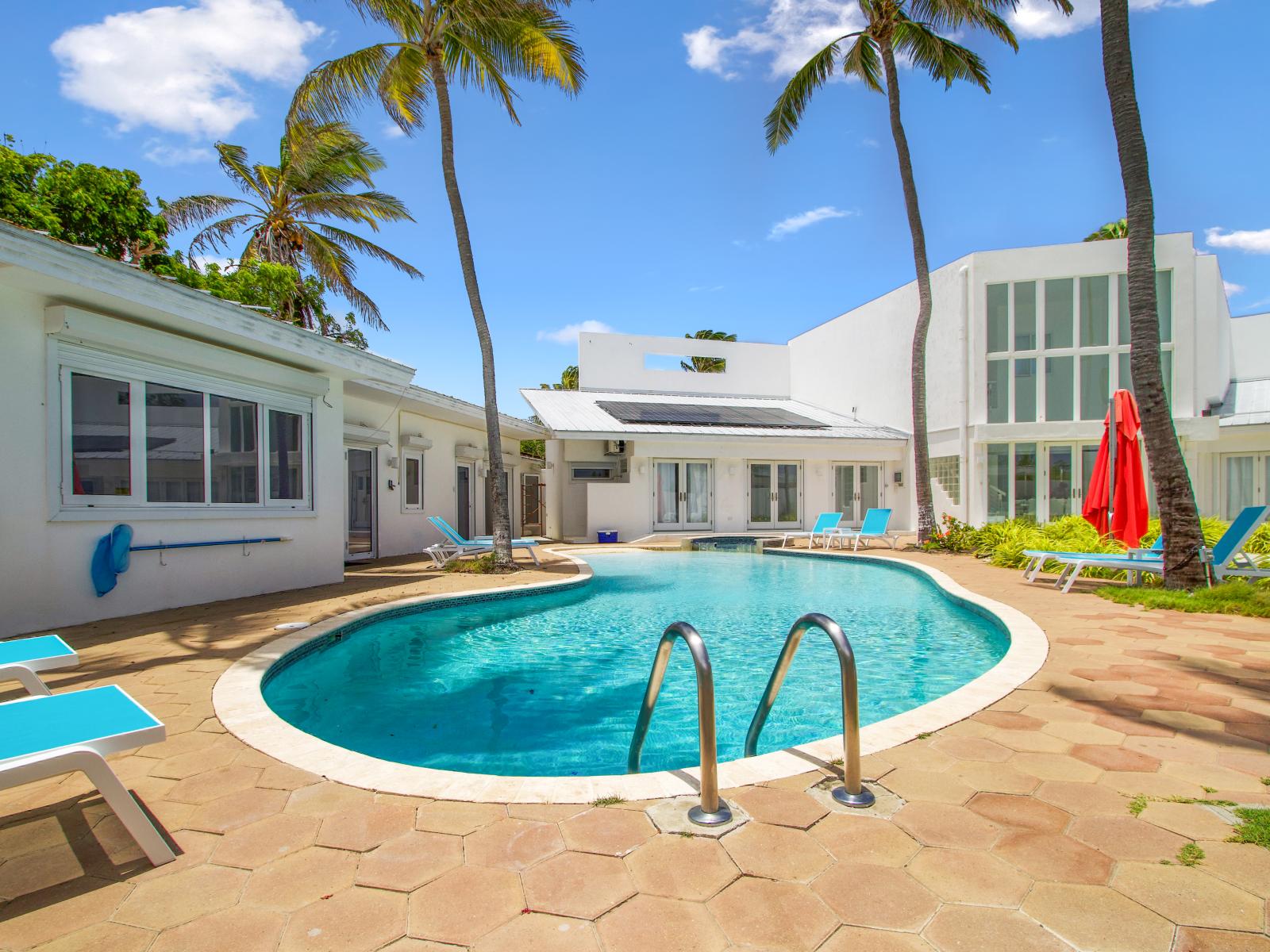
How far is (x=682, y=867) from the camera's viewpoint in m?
2.34

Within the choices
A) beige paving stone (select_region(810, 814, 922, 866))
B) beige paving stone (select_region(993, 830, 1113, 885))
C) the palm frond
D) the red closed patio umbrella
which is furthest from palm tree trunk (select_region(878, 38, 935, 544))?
beige paving stone (select_region(810, 814, 922, 866))

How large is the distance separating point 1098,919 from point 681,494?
17579 millimetres

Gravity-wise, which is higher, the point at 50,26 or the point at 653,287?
the point at 50,26

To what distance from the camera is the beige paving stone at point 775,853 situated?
2.31 metres

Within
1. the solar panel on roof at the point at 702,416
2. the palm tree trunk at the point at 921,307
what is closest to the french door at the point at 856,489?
the solar panel on roof at the point at 702,416

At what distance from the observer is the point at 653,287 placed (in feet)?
87.7

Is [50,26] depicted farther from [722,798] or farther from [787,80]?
[722,798]

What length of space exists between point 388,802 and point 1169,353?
72.6ft

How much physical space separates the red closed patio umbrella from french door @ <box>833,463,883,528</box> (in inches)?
439

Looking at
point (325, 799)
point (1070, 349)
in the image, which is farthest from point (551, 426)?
point (325, 799)

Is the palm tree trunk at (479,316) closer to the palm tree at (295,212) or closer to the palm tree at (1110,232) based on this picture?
the palm tree at (295,212)

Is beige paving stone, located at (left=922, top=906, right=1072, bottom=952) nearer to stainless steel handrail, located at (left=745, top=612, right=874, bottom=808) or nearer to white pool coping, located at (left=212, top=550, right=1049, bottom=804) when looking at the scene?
stainless steel handrail, located at (left=745, top=612, right=874, bottom=808)

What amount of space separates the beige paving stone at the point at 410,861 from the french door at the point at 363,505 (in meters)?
12.3

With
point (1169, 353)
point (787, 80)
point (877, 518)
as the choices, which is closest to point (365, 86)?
point (787, 80)
